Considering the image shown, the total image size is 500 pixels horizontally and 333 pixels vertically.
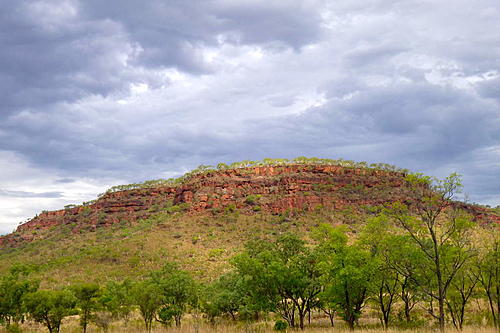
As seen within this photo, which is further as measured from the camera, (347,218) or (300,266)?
(347,218)

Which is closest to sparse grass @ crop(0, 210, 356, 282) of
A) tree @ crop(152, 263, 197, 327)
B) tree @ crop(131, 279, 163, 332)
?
tree @ crop(152, 263, 197, 327)

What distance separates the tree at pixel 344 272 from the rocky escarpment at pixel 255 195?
225 feet

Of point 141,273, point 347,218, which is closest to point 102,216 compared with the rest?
point 141,273

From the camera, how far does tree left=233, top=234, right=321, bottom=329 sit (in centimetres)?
2250

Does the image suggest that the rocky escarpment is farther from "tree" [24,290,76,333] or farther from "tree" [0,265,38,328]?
"tree" [24,290,76,333]

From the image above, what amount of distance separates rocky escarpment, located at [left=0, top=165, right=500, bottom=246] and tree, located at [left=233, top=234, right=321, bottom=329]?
68.6 m

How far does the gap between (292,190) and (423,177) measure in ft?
264

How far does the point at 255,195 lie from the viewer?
99.1m

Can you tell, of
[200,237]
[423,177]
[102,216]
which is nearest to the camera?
[423,177]

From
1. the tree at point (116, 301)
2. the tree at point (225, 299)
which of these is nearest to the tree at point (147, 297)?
the tree at point (116, 301)

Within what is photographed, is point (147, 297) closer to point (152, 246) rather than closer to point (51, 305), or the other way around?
point (51, 305)

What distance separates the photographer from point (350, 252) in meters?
22.0

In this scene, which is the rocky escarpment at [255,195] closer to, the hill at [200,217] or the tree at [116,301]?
the hill at [200,217]

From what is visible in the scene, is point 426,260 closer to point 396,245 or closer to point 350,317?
point 396,245
